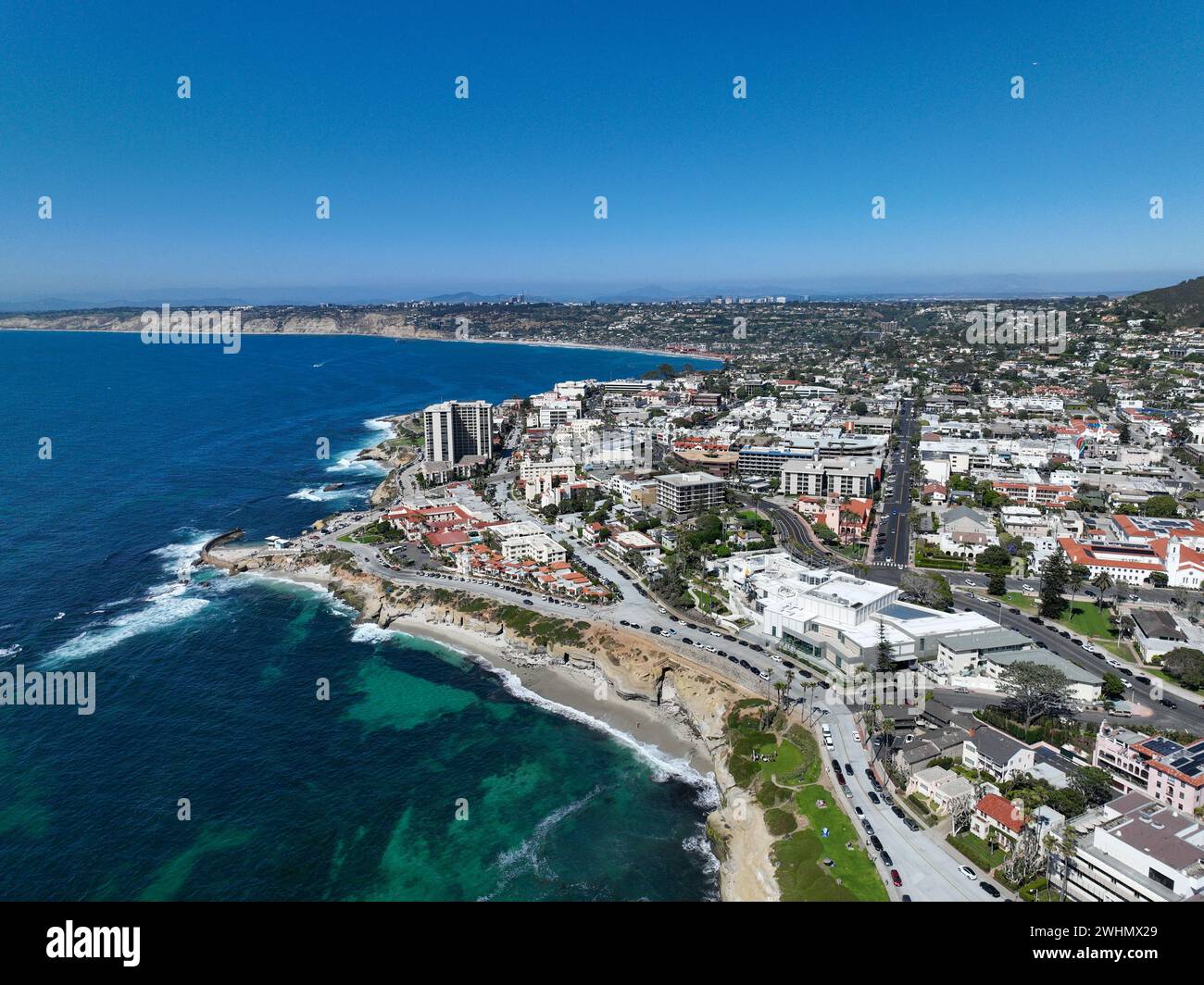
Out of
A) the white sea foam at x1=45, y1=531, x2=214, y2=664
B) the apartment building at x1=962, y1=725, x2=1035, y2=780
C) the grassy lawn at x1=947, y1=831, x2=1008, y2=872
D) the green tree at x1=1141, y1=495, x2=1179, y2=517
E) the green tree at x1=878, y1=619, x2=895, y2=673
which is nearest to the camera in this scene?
the grassy lawn at x1=947, y1=831, x2=1008, y2=872

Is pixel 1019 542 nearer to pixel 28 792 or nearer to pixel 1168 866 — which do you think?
pixel 1168 866

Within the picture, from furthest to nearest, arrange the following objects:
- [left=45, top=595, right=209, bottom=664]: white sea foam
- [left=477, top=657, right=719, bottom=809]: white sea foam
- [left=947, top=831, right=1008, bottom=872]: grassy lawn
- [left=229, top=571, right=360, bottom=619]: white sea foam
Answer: [left=229, top=571, right=360, bottom=619]: white sea foam → [left=45, top=595, right=209, bottom=664]: white sea foam → [left=477, top=657, right=719, bottom=809]: white sea foam → [left=947, top=831, right=1008, bottom=872]: grassy lawn

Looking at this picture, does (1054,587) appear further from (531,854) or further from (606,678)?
(531,854)

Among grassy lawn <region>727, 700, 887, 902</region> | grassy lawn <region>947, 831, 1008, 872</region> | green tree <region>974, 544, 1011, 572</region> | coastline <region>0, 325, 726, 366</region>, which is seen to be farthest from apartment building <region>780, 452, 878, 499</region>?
coastline <region>0, 325, 726, 366</region>

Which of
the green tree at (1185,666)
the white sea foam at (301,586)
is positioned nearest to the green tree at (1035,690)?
the green tree at (1185,666)

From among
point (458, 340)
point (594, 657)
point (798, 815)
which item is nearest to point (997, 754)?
point (798, 815)

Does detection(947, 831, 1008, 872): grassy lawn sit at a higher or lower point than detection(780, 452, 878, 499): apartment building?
lower

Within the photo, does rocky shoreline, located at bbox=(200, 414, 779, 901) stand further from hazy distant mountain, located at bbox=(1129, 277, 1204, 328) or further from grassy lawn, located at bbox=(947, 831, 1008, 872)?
hazy distant mountain, located at bbox=(1129, 277, 1204, 328)
